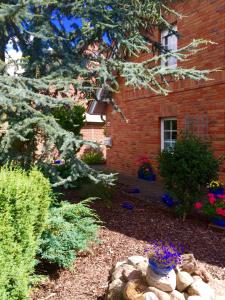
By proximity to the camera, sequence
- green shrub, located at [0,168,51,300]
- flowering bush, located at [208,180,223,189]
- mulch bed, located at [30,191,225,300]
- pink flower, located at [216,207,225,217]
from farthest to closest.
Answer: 1. flowering bush, located at [208,180,223,189]
2. pink flower, located at [216,207,225,217]
3. mulch bed, located at [30,191,225,300]
4. green shrub, located at [0,168,51,300]

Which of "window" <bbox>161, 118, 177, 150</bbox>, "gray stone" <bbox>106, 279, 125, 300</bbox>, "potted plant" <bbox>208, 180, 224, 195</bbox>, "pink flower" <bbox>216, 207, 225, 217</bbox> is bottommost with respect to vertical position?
"gray stone" <bbox>106, 279, 125, 300</bbox>

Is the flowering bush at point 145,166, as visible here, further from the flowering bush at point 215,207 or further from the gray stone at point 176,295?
the gray stone at point 176,295

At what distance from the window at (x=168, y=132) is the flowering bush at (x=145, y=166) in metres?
0.94

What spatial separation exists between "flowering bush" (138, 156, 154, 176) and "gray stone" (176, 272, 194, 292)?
838 cm

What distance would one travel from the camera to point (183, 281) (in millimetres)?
3436

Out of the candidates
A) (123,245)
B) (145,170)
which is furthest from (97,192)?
(145,170)

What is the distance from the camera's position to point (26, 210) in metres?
3.42

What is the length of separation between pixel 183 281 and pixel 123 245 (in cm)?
187

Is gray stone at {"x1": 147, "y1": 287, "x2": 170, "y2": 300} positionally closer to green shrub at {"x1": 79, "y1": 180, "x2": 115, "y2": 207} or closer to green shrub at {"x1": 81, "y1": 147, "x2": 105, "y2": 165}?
green shrub at {"x1": 79, "y1": 180, "x2": 115, "y2": 207}

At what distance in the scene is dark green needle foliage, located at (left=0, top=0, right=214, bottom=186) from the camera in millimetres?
4992

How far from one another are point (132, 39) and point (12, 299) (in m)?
4.88

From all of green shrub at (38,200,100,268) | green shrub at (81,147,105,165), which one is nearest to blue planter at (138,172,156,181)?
green shrub at (81,147,105,165)

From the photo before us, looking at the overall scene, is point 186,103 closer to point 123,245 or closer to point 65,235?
point 123,245

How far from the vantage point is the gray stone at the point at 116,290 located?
346cm
